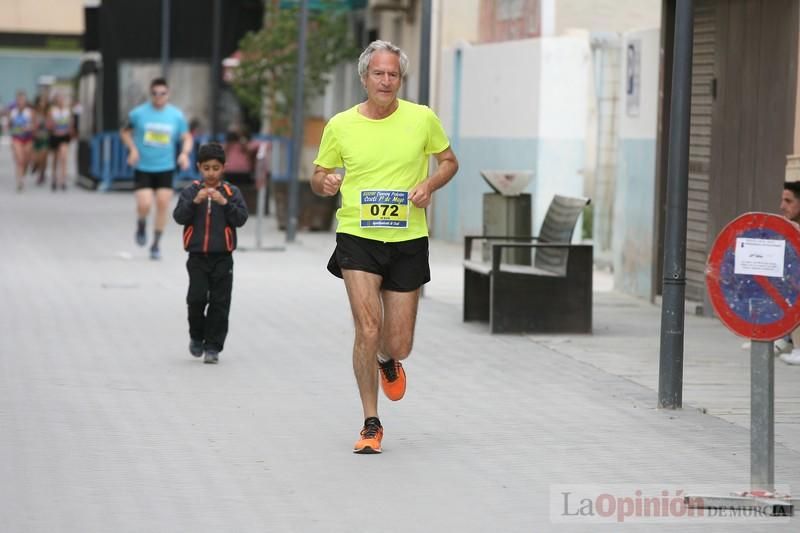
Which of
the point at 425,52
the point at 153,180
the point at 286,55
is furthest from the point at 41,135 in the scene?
the point at 425,52

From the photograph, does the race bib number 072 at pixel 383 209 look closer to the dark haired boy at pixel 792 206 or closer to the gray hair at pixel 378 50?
the gray hair at pixel 378 50

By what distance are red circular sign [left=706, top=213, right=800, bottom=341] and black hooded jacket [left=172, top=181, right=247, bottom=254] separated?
5.15m

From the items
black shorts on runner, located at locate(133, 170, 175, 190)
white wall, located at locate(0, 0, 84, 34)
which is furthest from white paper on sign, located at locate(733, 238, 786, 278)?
white wall, located at locate(0, 0, 84, 34)

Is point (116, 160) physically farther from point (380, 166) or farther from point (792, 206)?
point (380, 166)

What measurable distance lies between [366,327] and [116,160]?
3136 centimetres

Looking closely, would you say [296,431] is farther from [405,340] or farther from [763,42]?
[763,42]

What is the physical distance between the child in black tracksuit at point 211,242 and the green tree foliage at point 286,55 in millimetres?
19753

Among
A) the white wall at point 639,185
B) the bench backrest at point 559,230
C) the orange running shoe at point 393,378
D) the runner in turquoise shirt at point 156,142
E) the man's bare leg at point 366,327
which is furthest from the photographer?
the runner in turquoise shirt at point 156,142

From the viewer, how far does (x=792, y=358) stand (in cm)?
1255

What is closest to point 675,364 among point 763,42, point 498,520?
point 498,520

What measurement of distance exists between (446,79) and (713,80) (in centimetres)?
1125

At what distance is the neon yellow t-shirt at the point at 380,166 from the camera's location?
8859 millimetres

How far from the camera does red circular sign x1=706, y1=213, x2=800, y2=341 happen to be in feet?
24.0

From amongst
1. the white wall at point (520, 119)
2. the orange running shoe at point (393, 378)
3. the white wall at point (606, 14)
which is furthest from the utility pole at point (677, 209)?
the white wall at point (606, 14)
